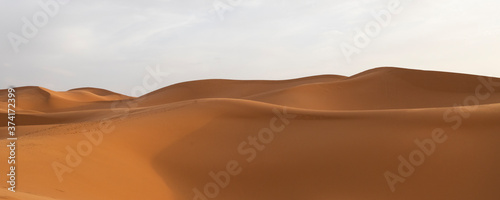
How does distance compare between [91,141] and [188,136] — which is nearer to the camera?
[91,141]

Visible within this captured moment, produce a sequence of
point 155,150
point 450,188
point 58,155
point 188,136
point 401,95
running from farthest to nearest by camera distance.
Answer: point 401,95, point 188,136, point 155,150, point 450,188, point 58,155

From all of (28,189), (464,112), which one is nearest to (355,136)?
(464,112)

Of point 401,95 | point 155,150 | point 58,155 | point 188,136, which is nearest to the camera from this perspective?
point 58,155

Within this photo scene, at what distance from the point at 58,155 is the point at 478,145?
26.3 ft

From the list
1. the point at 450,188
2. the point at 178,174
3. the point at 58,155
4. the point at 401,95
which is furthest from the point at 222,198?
the point at 401,95

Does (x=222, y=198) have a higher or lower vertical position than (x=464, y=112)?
lower

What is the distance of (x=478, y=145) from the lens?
22.5 ft

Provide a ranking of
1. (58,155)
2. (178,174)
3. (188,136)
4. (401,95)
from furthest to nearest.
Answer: (401,95), (188,136), (178,174), (58,155)

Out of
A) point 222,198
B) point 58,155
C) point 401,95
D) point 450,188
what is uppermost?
point 401,95

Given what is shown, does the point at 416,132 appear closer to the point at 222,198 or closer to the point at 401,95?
the point at 222,198

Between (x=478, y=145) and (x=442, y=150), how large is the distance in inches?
32.0

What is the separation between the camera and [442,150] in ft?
22.2

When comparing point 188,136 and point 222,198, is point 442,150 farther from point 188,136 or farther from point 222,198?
point 188,136

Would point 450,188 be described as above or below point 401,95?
below
